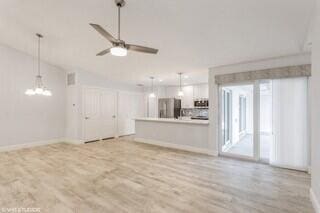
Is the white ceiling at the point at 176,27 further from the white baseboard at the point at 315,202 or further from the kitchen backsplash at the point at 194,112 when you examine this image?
the kitchen backsplash at the point at 194,112

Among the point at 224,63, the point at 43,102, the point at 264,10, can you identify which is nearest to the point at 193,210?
the point at 264,10

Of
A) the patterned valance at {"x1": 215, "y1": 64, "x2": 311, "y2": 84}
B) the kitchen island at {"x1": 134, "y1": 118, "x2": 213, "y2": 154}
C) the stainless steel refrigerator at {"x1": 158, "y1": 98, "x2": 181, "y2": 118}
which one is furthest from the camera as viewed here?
the stainless steel refrigerator at {"x1": 158, "y1": 98, "x2": 181, "y2": 118}

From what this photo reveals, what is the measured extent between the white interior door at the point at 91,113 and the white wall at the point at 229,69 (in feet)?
14.8

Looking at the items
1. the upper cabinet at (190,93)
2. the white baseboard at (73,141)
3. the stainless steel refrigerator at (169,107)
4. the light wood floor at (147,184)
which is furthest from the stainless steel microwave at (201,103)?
the white baseboard at (73,141)

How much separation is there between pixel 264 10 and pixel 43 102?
7052mm

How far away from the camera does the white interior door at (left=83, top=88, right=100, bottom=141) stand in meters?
6.67

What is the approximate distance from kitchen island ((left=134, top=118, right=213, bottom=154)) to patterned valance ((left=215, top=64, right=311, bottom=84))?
1360 mm

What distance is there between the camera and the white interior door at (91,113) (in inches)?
263

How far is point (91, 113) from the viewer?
22.5ft

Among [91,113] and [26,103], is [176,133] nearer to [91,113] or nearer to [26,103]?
[91,113]

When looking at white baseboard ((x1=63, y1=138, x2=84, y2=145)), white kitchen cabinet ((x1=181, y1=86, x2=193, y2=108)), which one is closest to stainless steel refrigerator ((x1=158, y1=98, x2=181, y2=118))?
white kitchen cabinet ((x1=181, y1=86, x2=193, y2=108))

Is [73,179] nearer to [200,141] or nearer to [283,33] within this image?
[200,141]

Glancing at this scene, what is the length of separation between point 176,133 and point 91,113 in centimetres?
350

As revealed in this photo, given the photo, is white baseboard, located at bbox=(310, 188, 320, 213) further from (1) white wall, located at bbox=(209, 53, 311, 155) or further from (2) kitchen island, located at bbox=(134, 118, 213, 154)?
(2) kitchen island, located at bbox=(134, 118, 213, 154)
